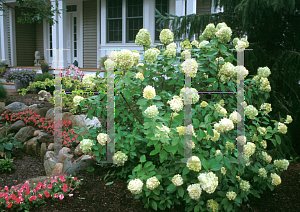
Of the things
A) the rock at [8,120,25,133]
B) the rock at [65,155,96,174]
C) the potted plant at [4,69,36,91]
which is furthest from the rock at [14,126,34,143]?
the potted plant at [4,69,36,91]

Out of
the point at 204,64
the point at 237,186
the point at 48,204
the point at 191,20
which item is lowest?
the point at 48,204

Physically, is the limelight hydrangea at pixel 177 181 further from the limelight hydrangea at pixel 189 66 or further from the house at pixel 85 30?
Answer: the house at pixel 85 30

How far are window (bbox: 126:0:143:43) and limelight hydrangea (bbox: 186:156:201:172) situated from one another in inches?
308

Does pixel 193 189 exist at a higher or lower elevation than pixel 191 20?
lower

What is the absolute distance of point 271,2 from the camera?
3143 mm

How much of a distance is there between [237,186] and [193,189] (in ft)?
1.99

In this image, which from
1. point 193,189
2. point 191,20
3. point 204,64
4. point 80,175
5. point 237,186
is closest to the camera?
point 193,189

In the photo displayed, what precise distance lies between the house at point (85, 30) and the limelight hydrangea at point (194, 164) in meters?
5.33

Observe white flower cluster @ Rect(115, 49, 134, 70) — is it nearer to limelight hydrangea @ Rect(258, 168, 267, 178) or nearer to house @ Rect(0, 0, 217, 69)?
limelight hydrangea @ Rect(258, 168, 267, 178)

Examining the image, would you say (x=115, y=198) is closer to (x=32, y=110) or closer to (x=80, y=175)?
(x=80, y=175)

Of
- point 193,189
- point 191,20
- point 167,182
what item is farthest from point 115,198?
point 191,20

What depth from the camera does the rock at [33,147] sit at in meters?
5.03

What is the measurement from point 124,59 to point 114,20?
26.2 feet

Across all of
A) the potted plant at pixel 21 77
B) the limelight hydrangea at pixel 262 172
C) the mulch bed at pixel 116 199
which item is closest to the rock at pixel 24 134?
the mulch bed at pixel 116 199
